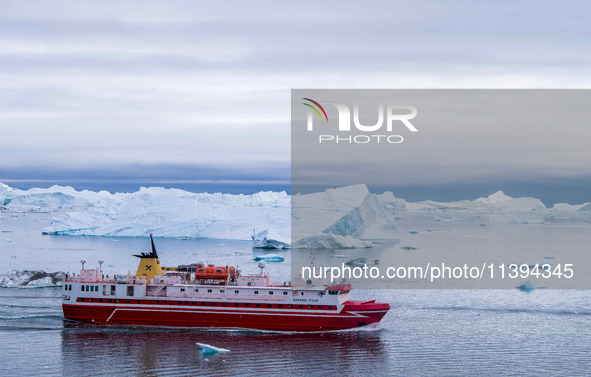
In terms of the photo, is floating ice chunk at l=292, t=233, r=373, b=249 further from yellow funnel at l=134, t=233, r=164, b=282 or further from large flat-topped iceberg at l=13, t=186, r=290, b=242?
yellow funnel at l=134, t=233, r=164, b=282

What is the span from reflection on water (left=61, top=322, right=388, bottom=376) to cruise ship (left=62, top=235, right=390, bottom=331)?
64 cm

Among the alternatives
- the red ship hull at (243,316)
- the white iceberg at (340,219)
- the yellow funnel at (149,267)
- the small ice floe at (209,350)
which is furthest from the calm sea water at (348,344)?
the white iceberg at (340,219)

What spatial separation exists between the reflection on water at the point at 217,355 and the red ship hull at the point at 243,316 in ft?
1.68

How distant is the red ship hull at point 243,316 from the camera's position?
3769 centimetres

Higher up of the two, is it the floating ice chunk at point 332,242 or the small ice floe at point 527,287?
the floating ice chunk at point 332,242

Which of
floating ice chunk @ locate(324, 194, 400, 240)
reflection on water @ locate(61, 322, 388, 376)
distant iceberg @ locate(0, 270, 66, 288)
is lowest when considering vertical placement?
reflection on water @ locate(61, 322, 388, 376)

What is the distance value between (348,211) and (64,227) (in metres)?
45.4

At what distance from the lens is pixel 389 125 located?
41562 mm

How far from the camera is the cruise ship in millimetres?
37688

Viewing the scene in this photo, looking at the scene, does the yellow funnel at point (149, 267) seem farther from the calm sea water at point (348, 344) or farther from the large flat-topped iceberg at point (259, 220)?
the large flat-topped iceberg at point (259, 220)

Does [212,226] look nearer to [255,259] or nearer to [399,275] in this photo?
[255,259]

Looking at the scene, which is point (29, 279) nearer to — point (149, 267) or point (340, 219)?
point (149, 267)

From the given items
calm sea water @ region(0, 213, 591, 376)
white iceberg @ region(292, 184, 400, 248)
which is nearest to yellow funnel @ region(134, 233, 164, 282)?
calm sea water @ region(0, 213, 591, 376)

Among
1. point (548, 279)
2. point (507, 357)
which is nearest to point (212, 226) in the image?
point (548, 279)
